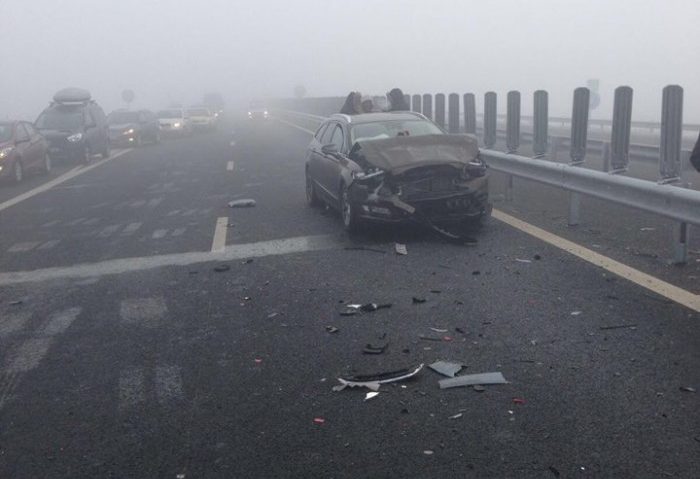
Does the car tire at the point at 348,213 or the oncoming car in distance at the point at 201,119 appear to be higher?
the car tire at the point at 348,213

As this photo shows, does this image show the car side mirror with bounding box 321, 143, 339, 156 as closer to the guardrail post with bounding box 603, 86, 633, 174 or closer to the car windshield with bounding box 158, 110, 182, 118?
the guardrail post with bounding box 603, 86, 633, 174

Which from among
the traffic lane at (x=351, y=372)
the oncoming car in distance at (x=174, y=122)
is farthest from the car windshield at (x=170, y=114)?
the traffic lane at (x=351, y=372)

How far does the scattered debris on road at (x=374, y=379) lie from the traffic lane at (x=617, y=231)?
3188mm

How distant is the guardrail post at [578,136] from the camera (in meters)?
11.1

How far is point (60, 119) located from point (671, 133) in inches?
908

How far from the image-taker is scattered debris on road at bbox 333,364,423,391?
5.52 metres

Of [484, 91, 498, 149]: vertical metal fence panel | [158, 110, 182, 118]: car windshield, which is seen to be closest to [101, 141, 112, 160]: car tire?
[484, 91, 498, 149]: vertical metal fence panel

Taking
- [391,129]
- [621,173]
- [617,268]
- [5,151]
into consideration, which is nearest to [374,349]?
[617,268]

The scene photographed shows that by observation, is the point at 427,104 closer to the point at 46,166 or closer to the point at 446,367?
the point at 46,166

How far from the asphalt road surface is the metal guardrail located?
57 centimetres

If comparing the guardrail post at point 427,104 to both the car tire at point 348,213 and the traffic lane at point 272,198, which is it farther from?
the car tire at point 348,213

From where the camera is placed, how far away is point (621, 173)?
1002 centimetres

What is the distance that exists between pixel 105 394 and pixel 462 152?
6.36 meters

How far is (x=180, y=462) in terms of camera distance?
4.47 metres
